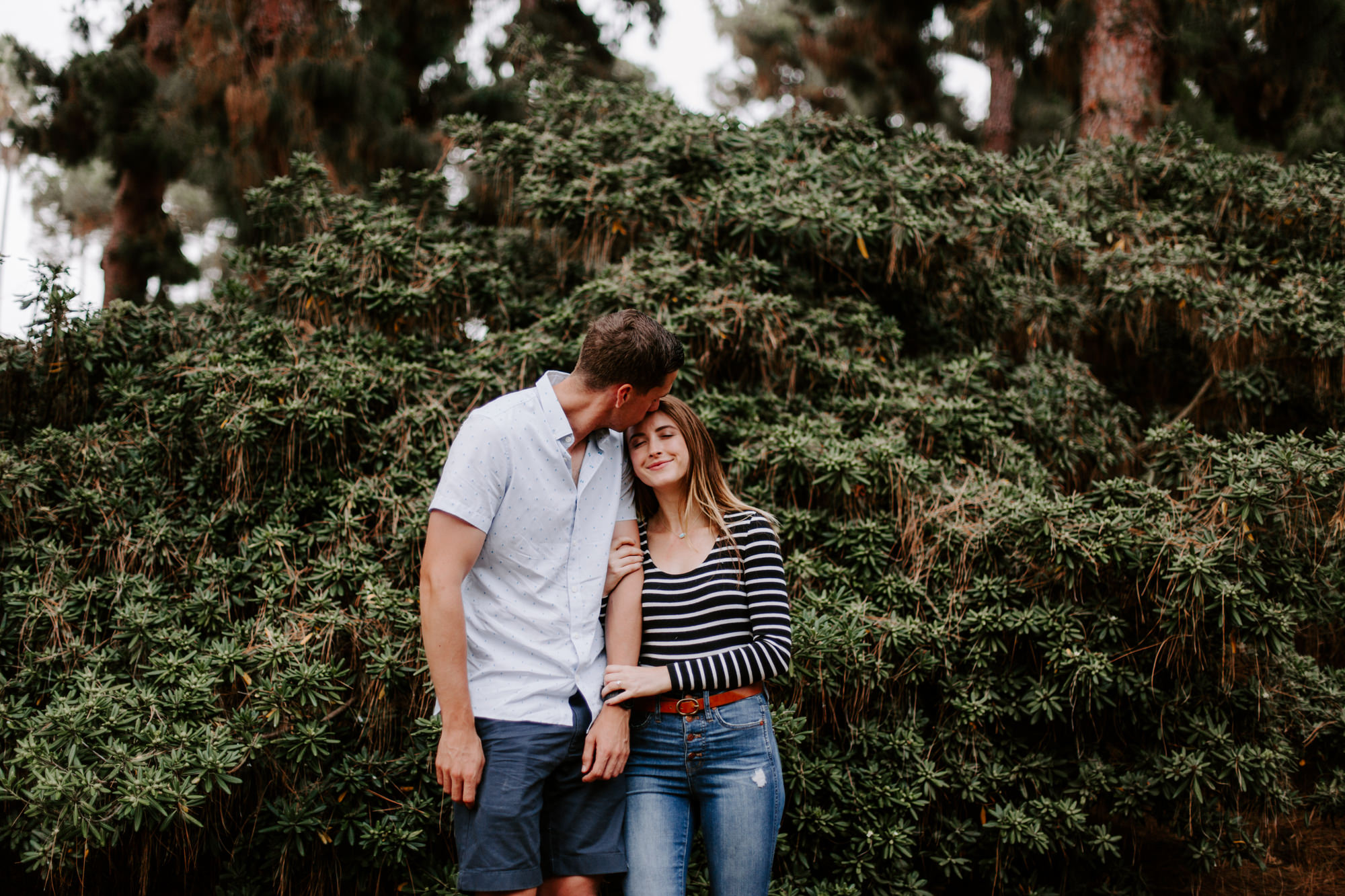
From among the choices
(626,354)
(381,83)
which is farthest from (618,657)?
(381,83)

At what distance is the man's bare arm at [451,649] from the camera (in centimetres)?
185

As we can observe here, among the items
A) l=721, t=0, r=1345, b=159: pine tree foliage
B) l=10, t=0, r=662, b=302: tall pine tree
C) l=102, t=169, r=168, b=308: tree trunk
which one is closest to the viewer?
l=721, t=0, r=1345, b=159: pine tree foliage

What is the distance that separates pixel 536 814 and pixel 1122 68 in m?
7.16

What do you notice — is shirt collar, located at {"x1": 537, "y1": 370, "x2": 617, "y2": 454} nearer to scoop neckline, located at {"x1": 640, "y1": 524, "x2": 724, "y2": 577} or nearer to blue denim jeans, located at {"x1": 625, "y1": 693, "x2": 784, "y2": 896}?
scoop neckline, located at {"x1": 640, "y1": 524, "x2": 724, "y2": 577}

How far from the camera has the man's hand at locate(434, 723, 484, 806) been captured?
73.0 inches

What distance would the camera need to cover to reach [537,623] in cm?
199

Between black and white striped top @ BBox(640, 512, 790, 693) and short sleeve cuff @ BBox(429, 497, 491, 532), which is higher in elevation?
short sleeve cuff @ BBox(429, 497, 491, 532)

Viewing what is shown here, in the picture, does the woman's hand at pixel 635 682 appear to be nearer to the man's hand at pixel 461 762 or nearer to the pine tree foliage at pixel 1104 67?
the man's hand at pixel 461 762

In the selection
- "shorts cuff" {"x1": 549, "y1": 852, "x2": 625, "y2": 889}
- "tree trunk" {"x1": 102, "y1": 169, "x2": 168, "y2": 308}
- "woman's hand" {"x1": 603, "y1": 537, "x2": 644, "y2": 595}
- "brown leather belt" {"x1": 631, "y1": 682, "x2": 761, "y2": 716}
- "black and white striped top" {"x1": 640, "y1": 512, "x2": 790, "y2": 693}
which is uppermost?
"tree trunk" {"x1": 102, "y1": 169, "x2": 168, "y2": 308}

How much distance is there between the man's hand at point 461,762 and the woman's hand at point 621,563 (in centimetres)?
48

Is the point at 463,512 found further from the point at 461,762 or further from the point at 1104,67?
the point at 1104,67

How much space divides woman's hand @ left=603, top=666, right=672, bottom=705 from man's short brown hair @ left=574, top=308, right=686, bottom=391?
0.68 m

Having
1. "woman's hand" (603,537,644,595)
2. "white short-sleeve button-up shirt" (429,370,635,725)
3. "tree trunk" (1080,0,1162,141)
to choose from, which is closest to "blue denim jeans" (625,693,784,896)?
"white short-sleeve button-up shirt" (429,370,635,725)

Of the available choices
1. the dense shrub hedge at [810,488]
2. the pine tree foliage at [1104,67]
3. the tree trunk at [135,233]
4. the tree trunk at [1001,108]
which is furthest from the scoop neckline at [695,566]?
the tree trunk at [1001,108]
